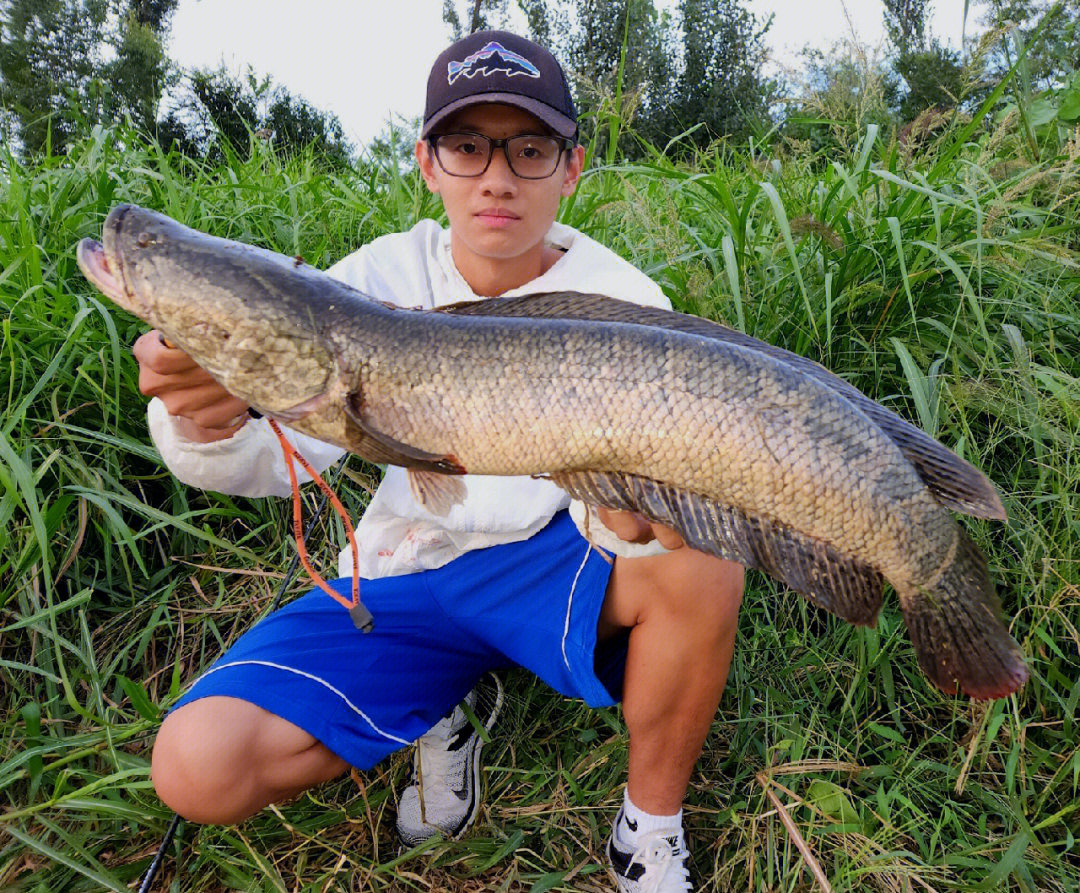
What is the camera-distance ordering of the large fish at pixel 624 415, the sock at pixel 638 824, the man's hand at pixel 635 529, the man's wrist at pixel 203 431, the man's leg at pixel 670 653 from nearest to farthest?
the large fish at pixel 624 415 → the man's hand at pixel 635 529 → the man's wrist at pixel 203 431 → the man's leg at pixel 670 653 → the sock at pixel 638 824

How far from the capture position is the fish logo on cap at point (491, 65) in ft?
7.06

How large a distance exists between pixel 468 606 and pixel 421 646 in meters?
0.19

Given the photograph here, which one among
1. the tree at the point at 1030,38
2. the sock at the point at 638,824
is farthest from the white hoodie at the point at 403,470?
the tree at the point at 1030,38

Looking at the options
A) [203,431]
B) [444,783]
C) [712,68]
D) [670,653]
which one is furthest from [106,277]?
[712,68]

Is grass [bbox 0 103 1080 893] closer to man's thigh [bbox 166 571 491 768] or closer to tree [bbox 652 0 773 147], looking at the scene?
man's thigh [bbox 166 571 491 768]

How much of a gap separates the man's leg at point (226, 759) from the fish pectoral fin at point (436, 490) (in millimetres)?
780

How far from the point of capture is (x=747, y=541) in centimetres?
153

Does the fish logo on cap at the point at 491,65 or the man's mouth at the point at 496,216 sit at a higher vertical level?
the fish logo on cap at the point at 491,65

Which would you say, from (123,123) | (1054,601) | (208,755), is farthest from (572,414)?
(123,123)

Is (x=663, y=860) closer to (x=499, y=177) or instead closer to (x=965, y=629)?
(x=965, y=629)

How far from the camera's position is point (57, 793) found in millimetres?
2043

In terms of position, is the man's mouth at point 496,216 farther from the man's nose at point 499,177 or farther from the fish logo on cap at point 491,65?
the fish logo on cap at point 491,65

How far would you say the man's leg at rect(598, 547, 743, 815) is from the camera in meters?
1.95

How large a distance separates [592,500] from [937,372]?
5.59ft
